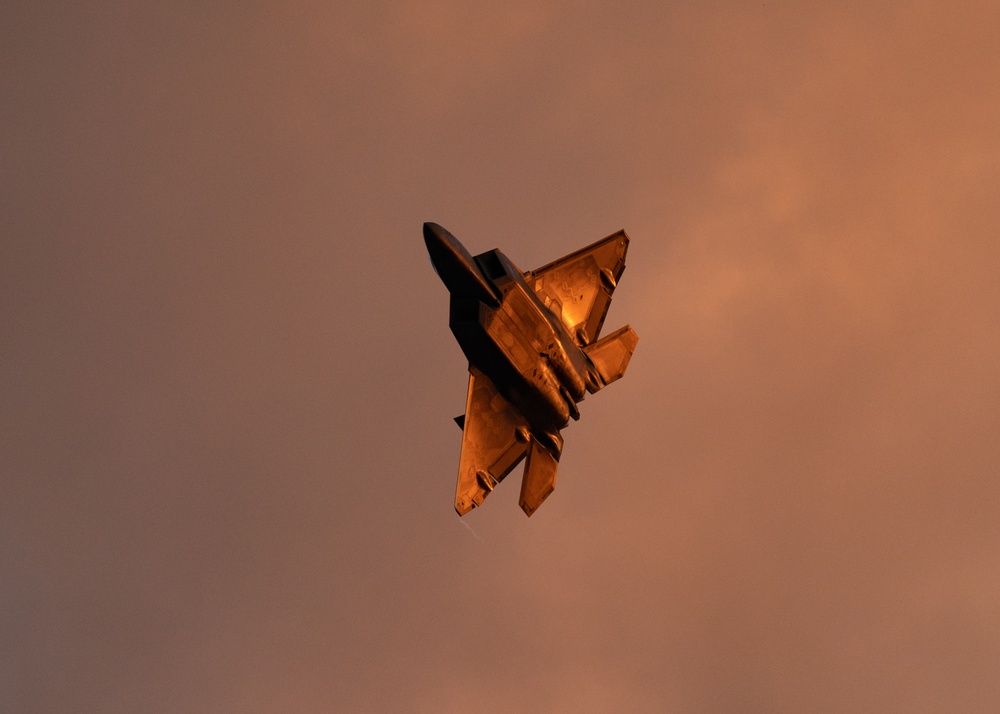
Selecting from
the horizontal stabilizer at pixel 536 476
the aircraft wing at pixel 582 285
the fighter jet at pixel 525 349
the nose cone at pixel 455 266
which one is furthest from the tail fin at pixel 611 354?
the nose cone at pixel 455 266

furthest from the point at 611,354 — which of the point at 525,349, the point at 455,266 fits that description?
the point at 455,266

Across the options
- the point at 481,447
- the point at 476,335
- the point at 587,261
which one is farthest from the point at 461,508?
the point at 587,261

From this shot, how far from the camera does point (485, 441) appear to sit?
62594 mm

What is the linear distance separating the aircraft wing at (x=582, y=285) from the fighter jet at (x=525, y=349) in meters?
0.05

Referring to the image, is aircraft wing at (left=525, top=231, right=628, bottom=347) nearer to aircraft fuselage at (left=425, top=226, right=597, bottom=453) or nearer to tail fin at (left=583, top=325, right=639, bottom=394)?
tail fin at (left=583, top=325, right=639, bottom=394)

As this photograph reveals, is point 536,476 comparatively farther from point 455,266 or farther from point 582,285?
point 455,266

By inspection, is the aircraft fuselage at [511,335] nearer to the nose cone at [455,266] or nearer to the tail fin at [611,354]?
the nose cone at [455,266]

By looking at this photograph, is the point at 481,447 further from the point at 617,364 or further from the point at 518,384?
the point at 617,364

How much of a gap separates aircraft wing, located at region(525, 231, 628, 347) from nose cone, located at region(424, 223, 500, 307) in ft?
20.1

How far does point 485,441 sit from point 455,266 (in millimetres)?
9901

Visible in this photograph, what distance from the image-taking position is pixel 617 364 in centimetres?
6412

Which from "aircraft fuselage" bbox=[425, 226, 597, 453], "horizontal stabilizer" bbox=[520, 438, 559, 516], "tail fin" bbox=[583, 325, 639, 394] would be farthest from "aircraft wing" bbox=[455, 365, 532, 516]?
"tail fin" bbox=[583, 325, 639, 394]

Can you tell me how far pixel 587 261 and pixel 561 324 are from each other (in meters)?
4.39

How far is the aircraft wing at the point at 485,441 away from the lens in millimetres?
61781
